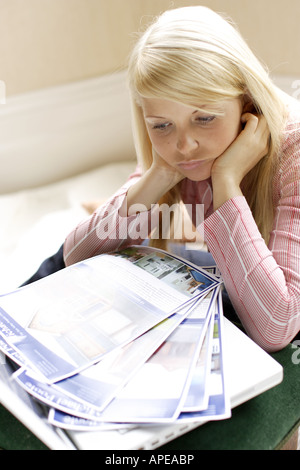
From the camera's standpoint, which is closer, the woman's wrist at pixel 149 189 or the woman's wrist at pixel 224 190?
the woman's wrist at pixel 224 190

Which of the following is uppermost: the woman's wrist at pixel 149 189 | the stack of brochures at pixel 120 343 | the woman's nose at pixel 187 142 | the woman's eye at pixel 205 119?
the woman's eye at pixel 205 119

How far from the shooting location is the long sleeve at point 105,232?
1036 mm

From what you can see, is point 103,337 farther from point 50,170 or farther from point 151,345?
point 50,170

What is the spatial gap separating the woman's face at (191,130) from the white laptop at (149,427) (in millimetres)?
317

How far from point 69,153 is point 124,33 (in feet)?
1.53

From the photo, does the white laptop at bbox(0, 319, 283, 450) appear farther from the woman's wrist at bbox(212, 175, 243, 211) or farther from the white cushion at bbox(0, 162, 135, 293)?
the white cushion at bbox(0, 162, 135, 293)

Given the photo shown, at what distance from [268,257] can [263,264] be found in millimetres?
18

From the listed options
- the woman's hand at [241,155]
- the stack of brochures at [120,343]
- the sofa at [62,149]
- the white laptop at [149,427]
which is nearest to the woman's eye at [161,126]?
the woman's hand at [241,155]

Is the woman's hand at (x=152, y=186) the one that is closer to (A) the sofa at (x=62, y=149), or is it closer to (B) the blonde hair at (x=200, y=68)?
(B) the blonde hair at (x=200, y=68)

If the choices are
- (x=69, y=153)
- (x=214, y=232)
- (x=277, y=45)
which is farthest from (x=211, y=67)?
(x=69, y=153)

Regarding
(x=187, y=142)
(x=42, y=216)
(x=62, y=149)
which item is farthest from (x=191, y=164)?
(x=62, y=149)

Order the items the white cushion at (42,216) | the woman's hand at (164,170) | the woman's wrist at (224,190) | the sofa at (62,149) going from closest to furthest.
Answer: the woman's wrist at (224,190), the woman's hand at (164,170), the white cushion at (42,216), the sofa at (62,149)

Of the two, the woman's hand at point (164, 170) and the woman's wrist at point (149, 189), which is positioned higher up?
the woman's hand at point (164, 170)

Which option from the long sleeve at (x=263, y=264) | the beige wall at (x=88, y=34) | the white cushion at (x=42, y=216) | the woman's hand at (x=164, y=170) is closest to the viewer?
the long sleeve at (x=263, y=264)
